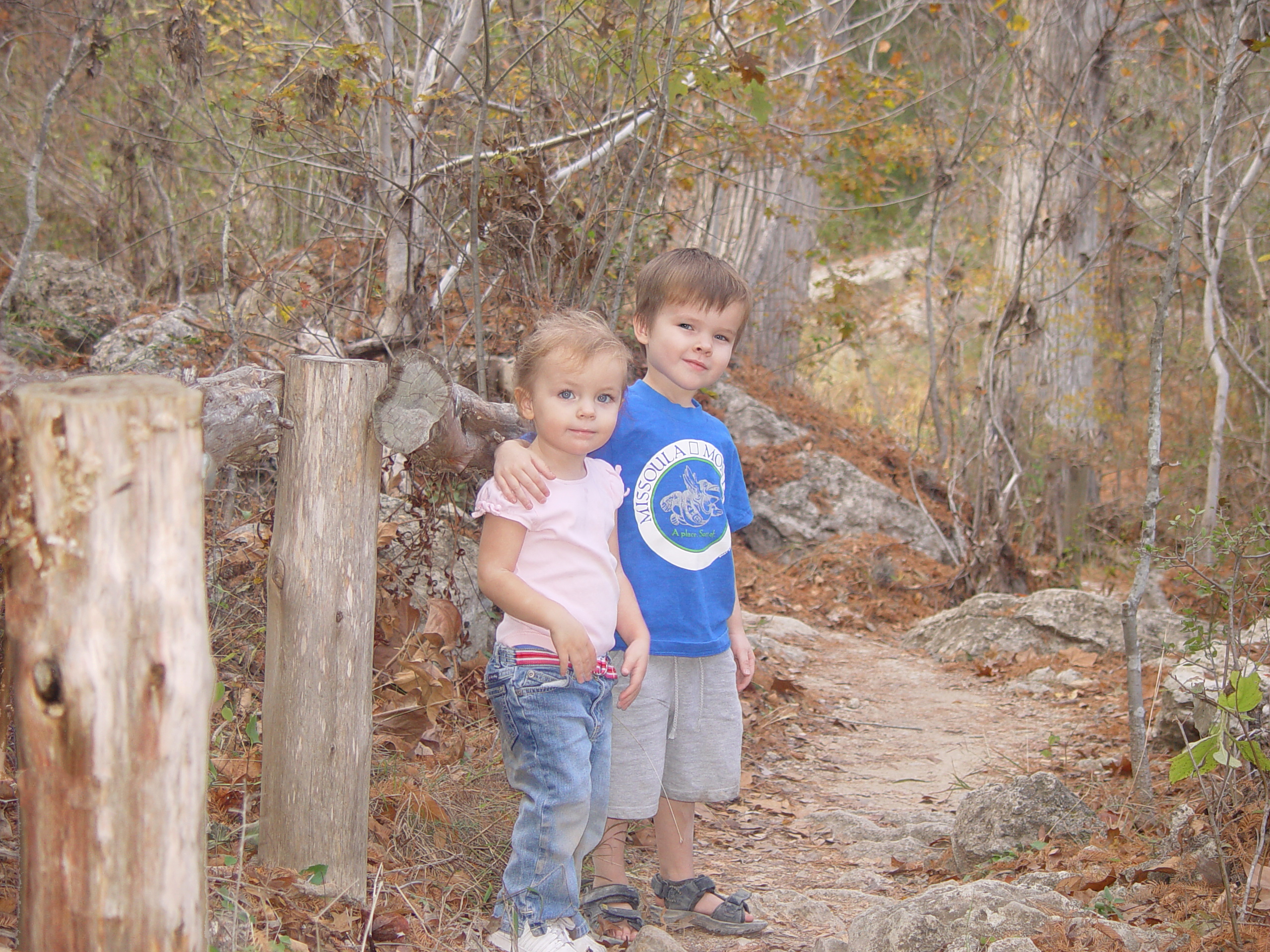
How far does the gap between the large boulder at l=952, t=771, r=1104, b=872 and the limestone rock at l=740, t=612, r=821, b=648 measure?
2597 millimetres

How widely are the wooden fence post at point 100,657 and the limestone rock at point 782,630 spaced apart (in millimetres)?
4610

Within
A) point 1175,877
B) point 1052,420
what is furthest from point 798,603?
point 1175,877

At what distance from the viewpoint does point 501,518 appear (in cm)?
247

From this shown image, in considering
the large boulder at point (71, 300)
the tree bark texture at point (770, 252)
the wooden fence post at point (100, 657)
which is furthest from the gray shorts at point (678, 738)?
the tree bark texture at point (770, 252)

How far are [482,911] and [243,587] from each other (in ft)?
4.48

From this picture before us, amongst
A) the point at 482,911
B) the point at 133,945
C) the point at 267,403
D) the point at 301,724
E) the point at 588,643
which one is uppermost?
the point at 267,403

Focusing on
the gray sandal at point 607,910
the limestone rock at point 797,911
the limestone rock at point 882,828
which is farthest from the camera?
the limestone rock at point 882,828

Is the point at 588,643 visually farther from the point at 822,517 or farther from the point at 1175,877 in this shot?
the point at 822,517

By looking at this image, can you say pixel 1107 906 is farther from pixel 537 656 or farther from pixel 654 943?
pixel 537 656

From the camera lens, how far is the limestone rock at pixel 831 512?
8.01 metres

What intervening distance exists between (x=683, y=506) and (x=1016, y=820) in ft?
5.19

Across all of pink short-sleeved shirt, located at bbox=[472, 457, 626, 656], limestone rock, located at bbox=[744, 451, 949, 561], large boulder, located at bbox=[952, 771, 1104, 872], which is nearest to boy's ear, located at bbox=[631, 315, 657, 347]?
pink short-sleeved shirt, located at bbox=[472, 457, 626, 656]

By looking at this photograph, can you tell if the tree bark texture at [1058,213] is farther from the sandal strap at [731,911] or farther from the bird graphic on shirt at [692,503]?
the sandal strap at [731,911]

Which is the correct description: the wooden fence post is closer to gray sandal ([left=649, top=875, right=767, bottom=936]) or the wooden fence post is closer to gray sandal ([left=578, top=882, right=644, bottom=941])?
gray sandal ([left=578, top=882, right=644, bottom=941])
